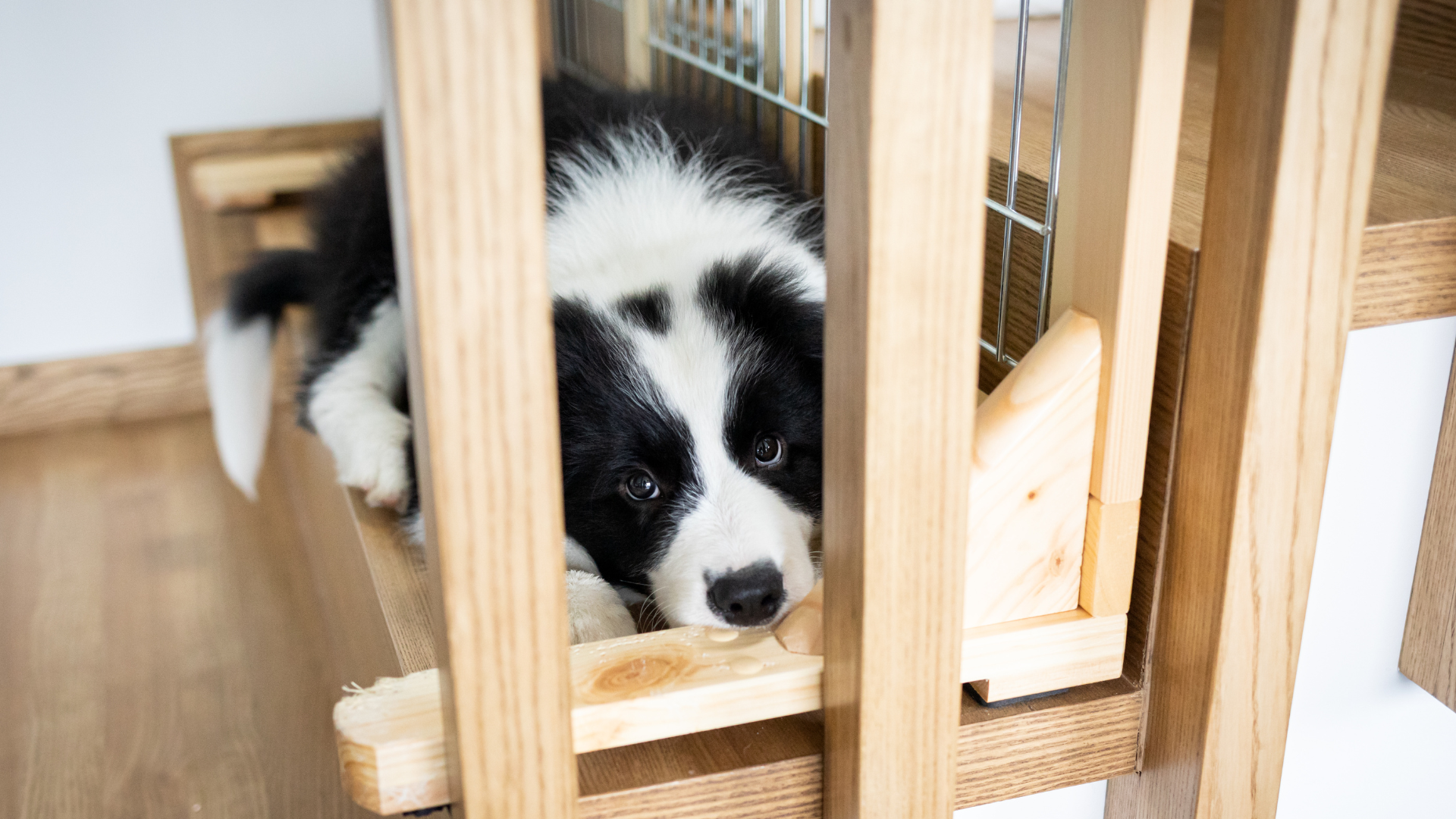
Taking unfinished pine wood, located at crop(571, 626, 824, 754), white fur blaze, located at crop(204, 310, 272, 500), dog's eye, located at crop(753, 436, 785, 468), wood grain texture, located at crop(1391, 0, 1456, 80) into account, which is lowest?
white fur blaze, located at crop(204, 310, 272, 500)

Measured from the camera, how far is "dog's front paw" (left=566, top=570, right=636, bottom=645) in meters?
1.04

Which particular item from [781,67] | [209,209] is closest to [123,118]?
[209,209]

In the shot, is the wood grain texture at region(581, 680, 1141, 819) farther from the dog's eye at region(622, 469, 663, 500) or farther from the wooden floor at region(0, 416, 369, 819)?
the wooden floor at region(0, 416, 369, 819)

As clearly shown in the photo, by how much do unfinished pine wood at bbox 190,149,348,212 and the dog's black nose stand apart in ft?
5.95

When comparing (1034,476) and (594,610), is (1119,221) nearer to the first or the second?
(1034,476)

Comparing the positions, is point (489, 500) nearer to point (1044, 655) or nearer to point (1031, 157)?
point (1044, 655)

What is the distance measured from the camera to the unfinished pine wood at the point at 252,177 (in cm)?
251

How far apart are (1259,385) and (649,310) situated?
0.62 meters

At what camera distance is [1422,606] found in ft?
3.08

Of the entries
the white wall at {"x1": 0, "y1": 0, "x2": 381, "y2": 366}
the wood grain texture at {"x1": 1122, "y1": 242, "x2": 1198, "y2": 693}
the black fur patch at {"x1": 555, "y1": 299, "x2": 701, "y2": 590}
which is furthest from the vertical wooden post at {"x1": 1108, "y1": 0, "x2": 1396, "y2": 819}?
the white wall at {"x1": 0, "y1": 0, "x2": 381, "y2": 366}

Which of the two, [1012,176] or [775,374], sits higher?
[1012,176]

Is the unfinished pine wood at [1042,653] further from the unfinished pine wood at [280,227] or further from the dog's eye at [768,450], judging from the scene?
the unfinished pine wood at [280,227]

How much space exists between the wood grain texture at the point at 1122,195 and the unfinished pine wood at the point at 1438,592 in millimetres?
255

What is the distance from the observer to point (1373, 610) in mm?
937
